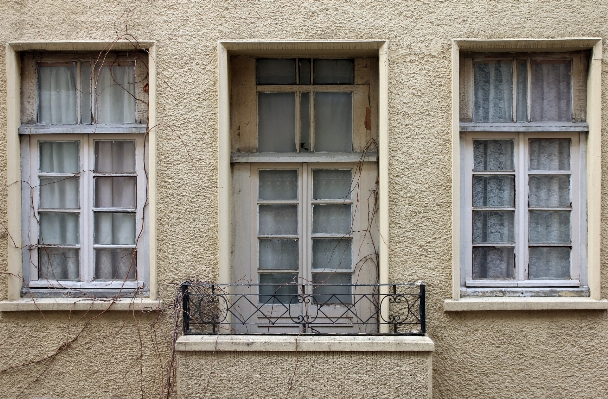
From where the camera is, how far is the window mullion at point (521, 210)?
18.4 feet

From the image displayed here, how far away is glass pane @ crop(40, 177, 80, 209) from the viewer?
5703mm

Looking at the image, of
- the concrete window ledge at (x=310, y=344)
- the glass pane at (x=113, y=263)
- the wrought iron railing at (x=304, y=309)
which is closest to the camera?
the concrete window ledge at (x=310, y=344)

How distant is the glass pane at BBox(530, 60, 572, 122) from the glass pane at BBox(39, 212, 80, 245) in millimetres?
4459

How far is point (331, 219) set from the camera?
5824 mm

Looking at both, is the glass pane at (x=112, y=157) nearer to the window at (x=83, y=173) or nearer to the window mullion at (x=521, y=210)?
the window at (x=83, y=173)

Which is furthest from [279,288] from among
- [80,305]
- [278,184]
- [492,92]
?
[492,92]

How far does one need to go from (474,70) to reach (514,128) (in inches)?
26.0

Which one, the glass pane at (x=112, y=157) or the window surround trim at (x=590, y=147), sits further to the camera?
the glass pane at (x=112, y=157)

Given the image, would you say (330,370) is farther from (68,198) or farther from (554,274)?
(68,198)

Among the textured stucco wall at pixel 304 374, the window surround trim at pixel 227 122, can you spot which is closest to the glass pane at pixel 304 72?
the window surround trim at pixel 227 122

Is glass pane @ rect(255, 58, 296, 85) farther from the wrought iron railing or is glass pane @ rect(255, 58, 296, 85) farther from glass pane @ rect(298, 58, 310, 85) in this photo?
the wrought iron railing

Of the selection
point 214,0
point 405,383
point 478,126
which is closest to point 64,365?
point 405,383

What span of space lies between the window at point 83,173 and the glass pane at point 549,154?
12.1ft

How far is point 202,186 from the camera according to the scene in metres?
5.45
